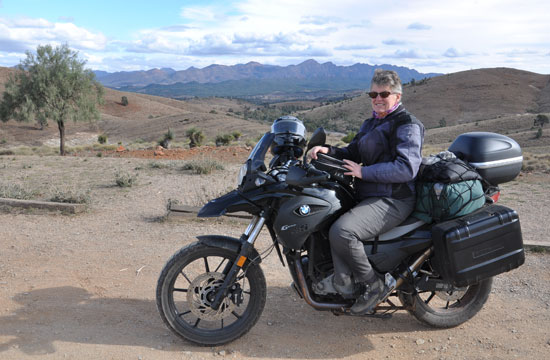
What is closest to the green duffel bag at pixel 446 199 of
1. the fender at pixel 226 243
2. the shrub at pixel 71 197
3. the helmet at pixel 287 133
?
the helmet at pixel 287 133

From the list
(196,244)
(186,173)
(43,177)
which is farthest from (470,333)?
(43,177)

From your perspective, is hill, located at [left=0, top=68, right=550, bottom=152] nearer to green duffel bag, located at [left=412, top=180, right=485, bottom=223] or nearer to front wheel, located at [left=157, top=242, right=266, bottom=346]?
green duffel bag, located at [left=412, top=180, right=485, bottom=223]

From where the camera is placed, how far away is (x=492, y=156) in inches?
142

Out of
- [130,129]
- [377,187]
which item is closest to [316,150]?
[377,187]

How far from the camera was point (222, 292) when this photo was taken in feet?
11.8

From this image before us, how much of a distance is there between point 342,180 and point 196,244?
1.19 meters

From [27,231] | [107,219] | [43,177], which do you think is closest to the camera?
[27,231]

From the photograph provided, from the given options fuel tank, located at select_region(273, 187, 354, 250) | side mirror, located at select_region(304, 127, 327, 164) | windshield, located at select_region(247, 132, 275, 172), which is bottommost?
fuel tank, located at select_region(273, 187, 354, 250)

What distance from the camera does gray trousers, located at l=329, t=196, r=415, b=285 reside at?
10.7 ft

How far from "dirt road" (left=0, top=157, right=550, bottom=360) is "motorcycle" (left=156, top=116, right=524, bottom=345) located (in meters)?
0.32

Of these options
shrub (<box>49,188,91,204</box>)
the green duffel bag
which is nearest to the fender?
the green duffel bag

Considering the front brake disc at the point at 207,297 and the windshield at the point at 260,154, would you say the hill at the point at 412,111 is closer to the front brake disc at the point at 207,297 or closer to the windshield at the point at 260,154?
the windshield at the point at 260,154

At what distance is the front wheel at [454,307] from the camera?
3.90m

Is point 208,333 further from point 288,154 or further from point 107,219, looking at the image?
point 107,219
